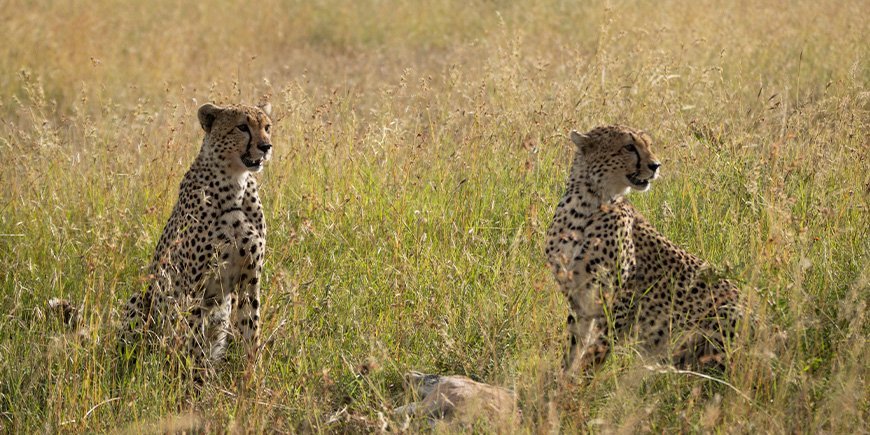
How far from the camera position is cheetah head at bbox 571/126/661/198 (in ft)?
14.1

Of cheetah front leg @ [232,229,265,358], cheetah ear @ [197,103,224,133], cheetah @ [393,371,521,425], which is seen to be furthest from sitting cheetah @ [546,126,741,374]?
cheetah ear @ [197,103,224,133]

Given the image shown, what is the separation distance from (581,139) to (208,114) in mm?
1517

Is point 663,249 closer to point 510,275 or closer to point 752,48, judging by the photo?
point 510,275

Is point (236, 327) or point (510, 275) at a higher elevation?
point (510, 275)

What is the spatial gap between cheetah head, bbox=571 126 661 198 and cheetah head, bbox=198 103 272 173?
4.11 ft

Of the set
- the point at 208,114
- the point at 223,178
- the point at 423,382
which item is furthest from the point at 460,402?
the point at 208,114

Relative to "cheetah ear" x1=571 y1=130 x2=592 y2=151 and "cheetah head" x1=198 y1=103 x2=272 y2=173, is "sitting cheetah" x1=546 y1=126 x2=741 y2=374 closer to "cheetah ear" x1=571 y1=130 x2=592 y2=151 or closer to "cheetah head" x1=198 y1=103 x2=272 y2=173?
"cheetah ear" x1=571 y1=130 x2=592 y2=151

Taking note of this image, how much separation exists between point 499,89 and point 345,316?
2.40 metres

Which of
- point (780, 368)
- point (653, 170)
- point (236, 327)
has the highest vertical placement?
point (653, 170)

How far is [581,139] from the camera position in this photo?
436cm

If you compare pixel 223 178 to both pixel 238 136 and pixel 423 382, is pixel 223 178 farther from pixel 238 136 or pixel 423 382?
pixel 423 382

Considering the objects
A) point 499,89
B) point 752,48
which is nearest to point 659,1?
point 752,48

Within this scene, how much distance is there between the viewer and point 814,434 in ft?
10.5

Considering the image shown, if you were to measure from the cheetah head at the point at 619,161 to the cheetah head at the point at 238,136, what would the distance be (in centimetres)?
125
